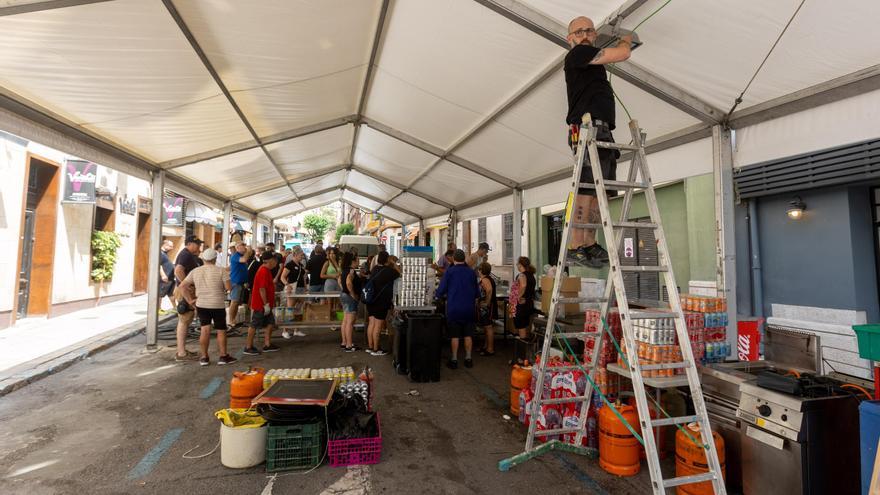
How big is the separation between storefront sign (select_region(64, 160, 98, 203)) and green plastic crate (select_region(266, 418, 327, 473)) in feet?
34.2

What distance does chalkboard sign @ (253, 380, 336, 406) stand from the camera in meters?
3.29

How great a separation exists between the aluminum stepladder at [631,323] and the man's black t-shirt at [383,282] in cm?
385

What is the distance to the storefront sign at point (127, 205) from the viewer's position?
12.6m

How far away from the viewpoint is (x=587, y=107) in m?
3.19

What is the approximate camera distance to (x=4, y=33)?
337cm

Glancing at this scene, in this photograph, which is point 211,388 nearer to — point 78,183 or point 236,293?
point 236,293

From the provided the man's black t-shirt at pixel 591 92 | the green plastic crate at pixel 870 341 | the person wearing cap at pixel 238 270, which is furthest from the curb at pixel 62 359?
the green plastic crate at pixel 870 341

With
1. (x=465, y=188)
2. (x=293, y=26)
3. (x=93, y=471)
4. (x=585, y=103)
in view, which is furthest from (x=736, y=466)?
(x=465, y=188)

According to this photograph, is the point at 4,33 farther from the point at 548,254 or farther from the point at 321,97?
the point at 548,254

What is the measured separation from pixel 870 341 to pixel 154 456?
18.3 ft

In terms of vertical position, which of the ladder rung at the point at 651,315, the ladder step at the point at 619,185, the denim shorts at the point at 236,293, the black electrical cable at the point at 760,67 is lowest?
the denim shorts at the point at 236,293

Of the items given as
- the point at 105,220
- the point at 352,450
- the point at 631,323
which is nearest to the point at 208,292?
the point at 352,450

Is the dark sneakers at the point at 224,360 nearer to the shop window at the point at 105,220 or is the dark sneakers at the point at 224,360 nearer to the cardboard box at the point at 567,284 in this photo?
the cardboard box at the point at 567,284

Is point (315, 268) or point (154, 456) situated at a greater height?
point (315, 268)
